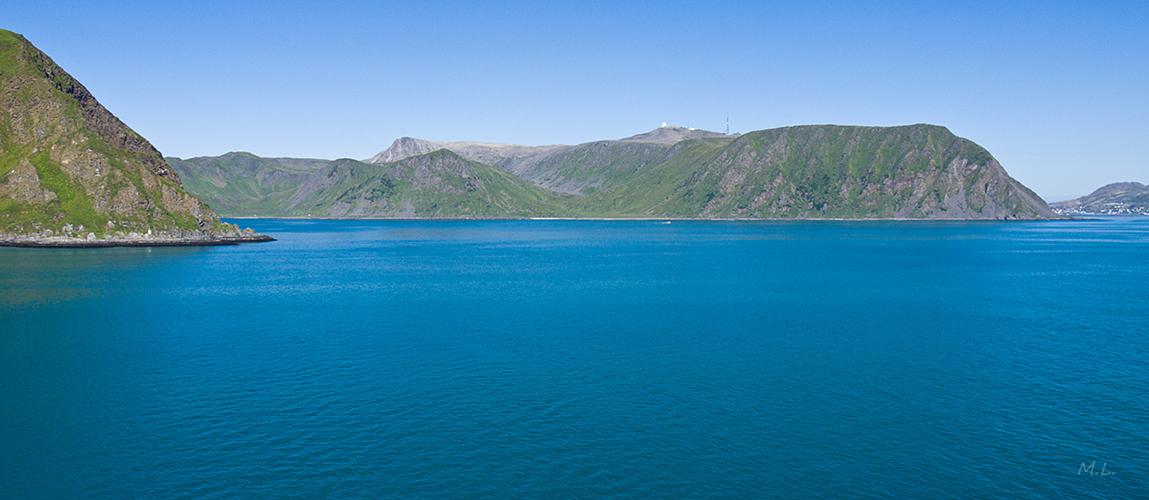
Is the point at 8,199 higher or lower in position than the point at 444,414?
higher

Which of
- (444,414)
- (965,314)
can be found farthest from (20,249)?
(965,314)

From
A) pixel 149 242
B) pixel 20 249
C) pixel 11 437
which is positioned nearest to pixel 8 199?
pixel 20 249

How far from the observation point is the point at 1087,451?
40.2 meters

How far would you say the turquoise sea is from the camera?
120 ft

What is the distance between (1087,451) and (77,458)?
5975 cm

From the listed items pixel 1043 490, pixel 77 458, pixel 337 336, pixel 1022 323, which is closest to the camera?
pixel 1043 490

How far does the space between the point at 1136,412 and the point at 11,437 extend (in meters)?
75.2

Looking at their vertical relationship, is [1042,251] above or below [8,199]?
below

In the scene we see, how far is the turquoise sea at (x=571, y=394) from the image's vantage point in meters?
36.6

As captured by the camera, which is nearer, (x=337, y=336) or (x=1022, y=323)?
(x=337, y=336)

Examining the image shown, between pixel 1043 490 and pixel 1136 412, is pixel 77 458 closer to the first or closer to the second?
pixel 1043 490

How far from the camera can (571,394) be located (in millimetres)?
51469

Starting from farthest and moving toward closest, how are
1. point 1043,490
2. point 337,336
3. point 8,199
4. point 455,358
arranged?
point 8,199, point 337,336, point 455,358, point 1043,490

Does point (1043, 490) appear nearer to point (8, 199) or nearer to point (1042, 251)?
point (1042, 251)
